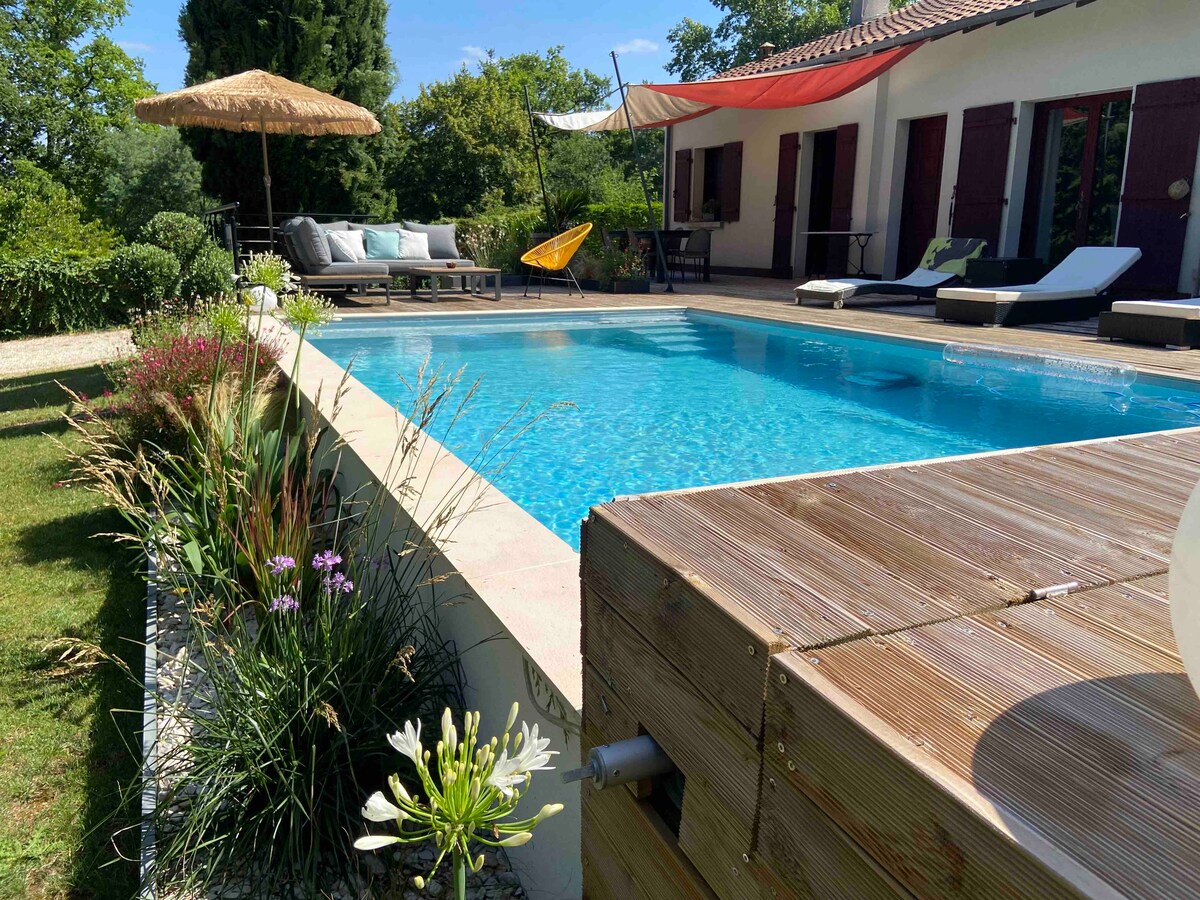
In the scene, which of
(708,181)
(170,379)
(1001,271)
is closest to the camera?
(170,379)

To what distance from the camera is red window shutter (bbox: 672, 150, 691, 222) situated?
53.5 ft

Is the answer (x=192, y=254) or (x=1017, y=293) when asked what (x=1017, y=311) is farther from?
(x=192, y=254)

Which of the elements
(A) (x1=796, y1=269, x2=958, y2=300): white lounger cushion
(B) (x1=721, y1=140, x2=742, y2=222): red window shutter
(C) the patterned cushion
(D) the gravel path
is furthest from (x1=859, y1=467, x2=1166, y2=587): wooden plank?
(B) (x1=721, y1=140, x2=742, y2=222): red window shutter

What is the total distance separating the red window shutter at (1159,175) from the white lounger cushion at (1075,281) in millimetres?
306

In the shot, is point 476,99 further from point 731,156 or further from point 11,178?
point 11,178

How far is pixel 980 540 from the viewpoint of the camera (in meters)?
1.24

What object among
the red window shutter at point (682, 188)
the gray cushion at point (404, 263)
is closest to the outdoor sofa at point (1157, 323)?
the gray cushion at point (404, 263)

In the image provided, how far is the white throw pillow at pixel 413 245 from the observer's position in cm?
1201

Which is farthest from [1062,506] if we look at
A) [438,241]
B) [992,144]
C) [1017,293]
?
[438,241]

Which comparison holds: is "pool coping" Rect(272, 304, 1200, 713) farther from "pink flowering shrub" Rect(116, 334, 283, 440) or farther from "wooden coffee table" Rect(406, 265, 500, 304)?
"wooden coffee table" Rect(406, 265, 500, 304)

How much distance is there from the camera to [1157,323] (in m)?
6.62

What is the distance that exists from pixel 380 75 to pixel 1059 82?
11.1 m

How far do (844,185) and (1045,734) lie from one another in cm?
1299

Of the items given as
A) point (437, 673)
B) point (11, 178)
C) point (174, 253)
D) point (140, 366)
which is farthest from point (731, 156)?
point (11, 178)
